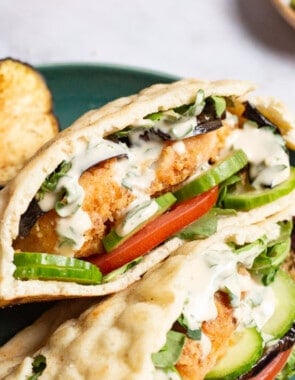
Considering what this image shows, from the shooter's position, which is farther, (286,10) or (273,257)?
(286,10)

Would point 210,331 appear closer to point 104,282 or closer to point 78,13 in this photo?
point 104,282

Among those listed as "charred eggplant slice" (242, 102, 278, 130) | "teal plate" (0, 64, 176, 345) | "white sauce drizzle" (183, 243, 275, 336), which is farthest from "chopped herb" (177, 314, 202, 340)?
"teal plate" (0, 64, 176, 345)

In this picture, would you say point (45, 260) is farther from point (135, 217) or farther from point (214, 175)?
point (214, 175)

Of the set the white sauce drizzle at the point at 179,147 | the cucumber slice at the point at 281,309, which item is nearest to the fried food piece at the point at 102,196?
the white sauce drizzle at the point at 179,147

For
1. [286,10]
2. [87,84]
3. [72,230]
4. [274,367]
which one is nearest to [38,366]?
[72,230]

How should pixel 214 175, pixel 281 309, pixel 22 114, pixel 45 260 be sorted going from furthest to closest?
1. pixel 22 114
2. pixel 281 309
3. pixel 214 175
4. pixel 45 260

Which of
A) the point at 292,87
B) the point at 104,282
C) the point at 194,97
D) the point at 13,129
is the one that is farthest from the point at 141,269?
the point at 292,87

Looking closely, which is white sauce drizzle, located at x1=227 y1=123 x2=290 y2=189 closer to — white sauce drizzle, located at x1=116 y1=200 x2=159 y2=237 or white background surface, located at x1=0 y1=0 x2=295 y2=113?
white sauce drizzle, located at x1=116 y1=200 x2=159 y2=237
